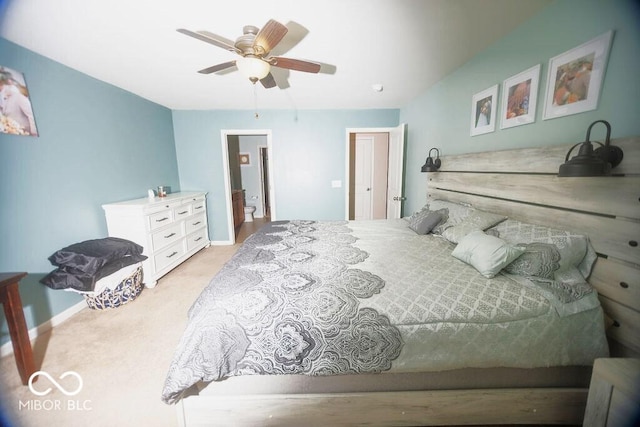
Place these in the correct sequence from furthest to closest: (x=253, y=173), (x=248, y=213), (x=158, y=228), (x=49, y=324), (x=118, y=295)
Answer: (x=253, y=173) → (x=248, y=213) → (x=158, y=228) → (x=118, y=295) → (x=49, y=324)

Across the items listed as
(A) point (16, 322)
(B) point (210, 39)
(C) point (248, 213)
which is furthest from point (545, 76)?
(C) point (248, 213)

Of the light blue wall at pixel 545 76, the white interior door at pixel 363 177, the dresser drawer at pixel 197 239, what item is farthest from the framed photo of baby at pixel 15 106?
the white interior door at pixel 363 177

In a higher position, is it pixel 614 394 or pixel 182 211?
pixel 182 211

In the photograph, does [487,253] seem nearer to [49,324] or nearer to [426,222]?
[426,222]

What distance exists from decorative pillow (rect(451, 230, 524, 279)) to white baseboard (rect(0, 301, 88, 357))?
3.35m

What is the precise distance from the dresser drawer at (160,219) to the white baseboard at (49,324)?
0.95 meters

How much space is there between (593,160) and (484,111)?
4.10 feet

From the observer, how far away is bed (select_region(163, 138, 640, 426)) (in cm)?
98

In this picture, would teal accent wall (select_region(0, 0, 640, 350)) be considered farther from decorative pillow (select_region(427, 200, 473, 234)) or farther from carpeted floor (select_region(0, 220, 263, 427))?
decorative pillow (select_region(427, 200, 473, 234))

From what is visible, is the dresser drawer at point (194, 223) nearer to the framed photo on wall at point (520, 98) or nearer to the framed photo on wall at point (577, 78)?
the framed photo on wall at point (520, 98)

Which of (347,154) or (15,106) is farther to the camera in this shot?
A: (347,154)

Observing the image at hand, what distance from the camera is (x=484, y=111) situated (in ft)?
6.57

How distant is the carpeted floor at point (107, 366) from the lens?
1256 millimetres

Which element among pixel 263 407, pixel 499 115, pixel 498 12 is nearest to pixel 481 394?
pixel 263 407
